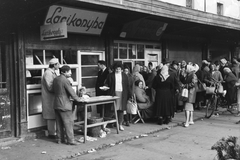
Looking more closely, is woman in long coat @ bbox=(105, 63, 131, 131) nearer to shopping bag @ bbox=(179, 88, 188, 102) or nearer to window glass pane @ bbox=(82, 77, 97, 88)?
window glass pane @ bbox=(82, 77, 97, 88)

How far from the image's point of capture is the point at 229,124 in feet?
27.6

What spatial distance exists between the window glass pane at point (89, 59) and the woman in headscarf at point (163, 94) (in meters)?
1.94

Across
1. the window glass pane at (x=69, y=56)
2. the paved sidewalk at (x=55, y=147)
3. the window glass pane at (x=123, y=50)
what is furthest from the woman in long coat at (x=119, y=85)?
the window glass pane at (x=123, y=50)

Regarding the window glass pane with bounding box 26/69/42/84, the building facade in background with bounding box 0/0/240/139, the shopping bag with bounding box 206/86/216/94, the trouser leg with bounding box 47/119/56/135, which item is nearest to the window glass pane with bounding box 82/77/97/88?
the building facade in background with bounding box 0/0/240/139

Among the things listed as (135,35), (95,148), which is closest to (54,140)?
(95,148)

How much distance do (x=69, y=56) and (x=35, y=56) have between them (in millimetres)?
1061

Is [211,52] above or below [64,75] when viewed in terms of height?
above

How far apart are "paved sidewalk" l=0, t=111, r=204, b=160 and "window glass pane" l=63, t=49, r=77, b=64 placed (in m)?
2.15

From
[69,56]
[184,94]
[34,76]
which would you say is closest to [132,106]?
[184,94]

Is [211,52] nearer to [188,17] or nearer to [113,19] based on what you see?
[188,17]

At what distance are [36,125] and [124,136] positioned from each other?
2.22m

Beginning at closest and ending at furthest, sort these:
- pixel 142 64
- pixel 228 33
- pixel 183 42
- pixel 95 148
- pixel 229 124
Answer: pixel 95 148, pixel 229 124, pixel 142 64, pixel 183 42, pixel 228 33

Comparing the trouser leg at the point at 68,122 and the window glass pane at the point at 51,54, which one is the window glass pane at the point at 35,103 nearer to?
the window glass pane at the point at 51,54

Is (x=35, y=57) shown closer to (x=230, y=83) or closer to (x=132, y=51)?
(x=132, y=51)
